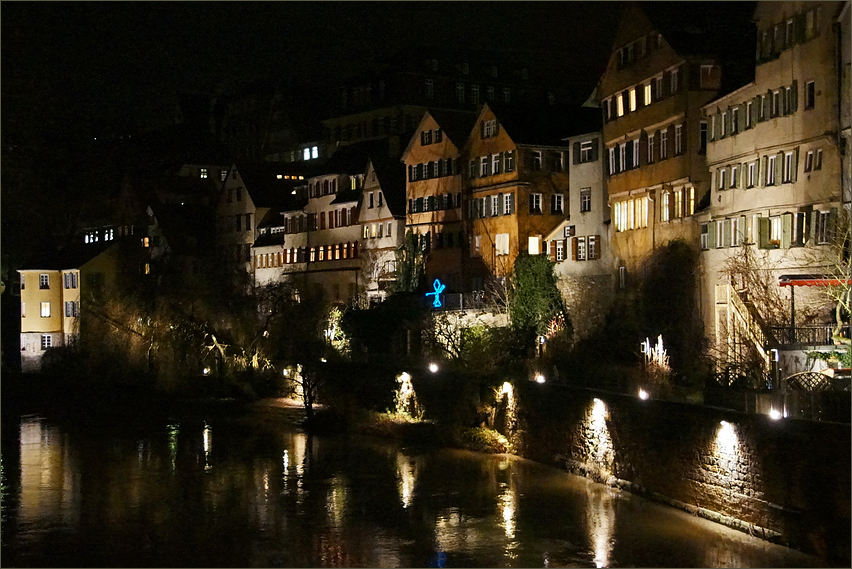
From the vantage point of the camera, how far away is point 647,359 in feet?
137

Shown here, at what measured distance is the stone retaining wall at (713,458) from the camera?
88.8 ft

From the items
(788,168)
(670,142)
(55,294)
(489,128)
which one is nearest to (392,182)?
(489,128)

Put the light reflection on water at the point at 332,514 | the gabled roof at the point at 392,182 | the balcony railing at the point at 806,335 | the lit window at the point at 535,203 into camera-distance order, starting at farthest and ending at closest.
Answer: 1. the gabled roof at the point at 392,182
2. the lit window at the point at 535,203
3. the balcony railing at the point at 806,335
4. the light reflection on water at the point at 332,514

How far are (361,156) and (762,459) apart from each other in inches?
1943

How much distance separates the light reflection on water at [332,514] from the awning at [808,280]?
7864mm

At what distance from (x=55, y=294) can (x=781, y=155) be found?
63052 mm

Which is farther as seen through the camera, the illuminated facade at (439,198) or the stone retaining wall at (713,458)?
the illuminated facade at (439,198)

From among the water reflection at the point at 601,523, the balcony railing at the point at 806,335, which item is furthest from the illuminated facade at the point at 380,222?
the balcony railing at the point at 806,335

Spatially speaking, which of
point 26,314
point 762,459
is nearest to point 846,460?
point 762,459

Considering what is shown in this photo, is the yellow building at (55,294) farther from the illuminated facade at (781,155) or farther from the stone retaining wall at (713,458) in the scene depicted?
the illuminated facade at (781,155)

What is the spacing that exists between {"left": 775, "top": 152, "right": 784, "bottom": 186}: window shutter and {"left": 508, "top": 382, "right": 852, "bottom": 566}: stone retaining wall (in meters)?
8.73

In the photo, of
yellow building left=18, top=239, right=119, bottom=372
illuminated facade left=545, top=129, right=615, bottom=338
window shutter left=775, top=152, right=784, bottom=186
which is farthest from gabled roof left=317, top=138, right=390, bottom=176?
window shutter left=775, top=152, right=784, bottom=186

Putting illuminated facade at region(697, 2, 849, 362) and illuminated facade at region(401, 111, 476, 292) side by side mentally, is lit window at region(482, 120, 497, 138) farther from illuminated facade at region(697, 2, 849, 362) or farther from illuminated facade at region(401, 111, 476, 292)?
illuminated facade at region(697, 2, 849, 362)

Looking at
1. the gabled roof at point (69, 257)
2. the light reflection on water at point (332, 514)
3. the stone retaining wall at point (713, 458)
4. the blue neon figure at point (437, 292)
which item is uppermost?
the gabled roof at point (69, 257)
